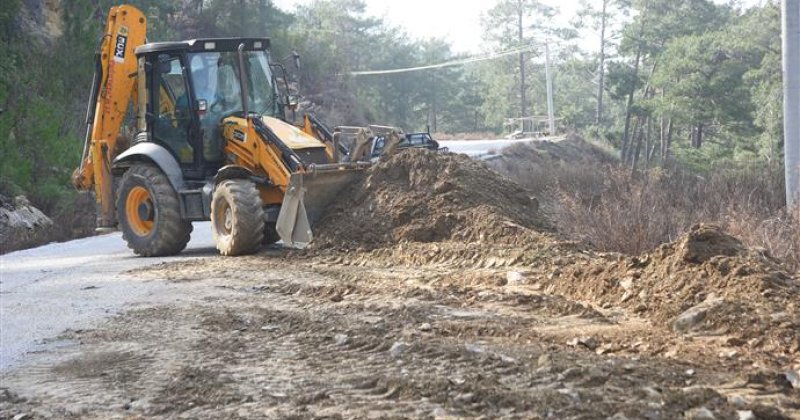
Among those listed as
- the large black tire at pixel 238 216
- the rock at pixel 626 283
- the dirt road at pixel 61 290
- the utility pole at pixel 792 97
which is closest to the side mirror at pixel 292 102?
the large black tire at pixel 238 216

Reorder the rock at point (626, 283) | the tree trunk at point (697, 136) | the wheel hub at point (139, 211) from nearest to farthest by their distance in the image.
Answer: the rock at point (626, 283) → the wheel hub at point (139, 211) → the tree trunk at point (697, 136)

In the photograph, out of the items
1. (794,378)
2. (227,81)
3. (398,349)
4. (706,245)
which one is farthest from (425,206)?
(794,378)

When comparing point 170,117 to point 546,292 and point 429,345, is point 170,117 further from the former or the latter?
point 429,345

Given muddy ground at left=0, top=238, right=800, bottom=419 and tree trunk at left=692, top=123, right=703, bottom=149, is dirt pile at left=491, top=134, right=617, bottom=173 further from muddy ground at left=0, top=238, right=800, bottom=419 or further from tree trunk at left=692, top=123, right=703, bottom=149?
muddy ground at left=0, top=238, right=800, bottom=419

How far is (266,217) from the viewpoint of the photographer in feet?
42.4

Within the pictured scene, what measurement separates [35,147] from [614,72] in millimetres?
44086

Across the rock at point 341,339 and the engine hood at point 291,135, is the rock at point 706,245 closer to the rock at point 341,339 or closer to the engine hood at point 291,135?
the rock at point 341,339

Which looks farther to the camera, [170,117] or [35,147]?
[35,147]

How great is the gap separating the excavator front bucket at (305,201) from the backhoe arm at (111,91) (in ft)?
11.7

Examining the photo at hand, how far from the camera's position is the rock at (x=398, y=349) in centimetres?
644

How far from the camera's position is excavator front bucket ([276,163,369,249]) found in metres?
12.5

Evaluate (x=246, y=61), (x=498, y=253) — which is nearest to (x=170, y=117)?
(x=246, y=61)

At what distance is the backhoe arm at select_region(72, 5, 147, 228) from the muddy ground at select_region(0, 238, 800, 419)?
5.78m

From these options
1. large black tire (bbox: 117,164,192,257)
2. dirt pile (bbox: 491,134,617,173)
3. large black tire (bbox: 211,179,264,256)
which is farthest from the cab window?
dirt pile (bbox: 491,134,617,173)
